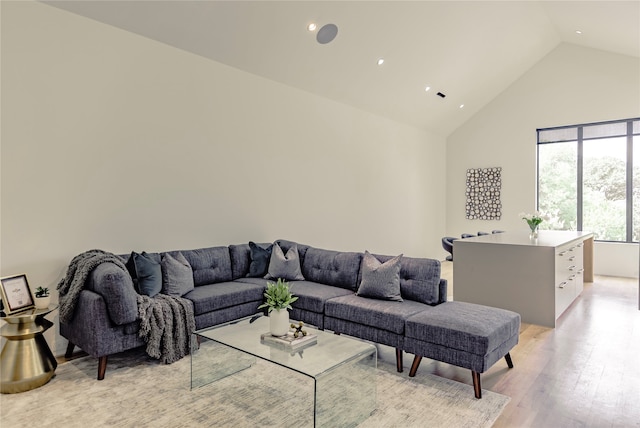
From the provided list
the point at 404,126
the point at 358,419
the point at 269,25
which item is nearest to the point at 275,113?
the point at 269,25

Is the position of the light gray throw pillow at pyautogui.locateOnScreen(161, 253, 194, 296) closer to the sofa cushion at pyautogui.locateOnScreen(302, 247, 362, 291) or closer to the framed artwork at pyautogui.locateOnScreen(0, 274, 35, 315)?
the framed artwork at pyautogui.locateOnScreen(0, 274, 35, 315)

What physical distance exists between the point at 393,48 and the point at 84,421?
17.7 feet

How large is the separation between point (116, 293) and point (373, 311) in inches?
78.9

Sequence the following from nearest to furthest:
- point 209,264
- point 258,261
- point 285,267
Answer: point 209,264, point 285,267, point 258,261

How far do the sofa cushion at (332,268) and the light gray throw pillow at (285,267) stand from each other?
0.12 metres

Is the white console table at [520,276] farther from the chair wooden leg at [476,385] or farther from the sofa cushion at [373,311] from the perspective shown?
the chair wooden leg at [476,385]

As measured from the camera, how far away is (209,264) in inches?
168

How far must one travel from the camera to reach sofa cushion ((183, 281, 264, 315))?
3.62 m

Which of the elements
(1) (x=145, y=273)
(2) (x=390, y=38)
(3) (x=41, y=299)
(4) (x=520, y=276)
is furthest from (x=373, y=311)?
(2) (x=390, y=38)

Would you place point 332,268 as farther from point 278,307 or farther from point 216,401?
point 216,401

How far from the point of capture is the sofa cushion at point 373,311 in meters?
3.14

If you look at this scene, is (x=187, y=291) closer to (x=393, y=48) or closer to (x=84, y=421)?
(x=84, y=421)

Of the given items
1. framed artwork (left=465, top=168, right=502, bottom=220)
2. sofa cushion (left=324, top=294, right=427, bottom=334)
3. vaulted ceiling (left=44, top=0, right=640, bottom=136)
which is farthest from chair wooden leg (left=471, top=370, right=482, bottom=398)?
framed artwork (left=465, top=168, right=502, bottom=220)

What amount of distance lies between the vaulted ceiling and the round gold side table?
2.65m
